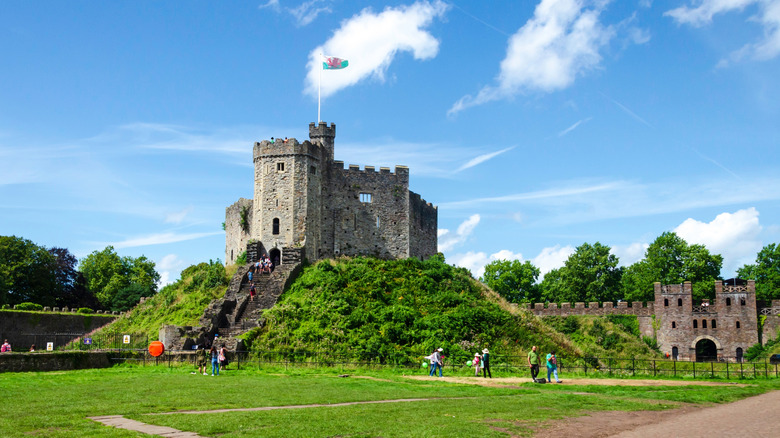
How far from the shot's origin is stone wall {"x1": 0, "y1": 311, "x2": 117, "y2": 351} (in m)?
52.2

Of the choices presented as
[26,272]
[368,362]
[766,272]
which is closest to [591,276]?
[766,272]

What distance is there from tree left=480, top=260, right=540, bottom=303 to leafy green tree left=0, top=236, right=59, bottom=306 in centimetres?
4505

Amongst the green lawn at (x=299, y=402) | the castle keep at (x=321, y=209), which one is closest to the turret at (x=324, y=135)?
the castle keep at (x=321, y=209)

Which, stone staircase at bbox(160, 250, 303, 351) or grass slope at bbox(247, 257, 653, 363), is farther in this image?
stone staircase at bbox(160, 250, 303, 351)

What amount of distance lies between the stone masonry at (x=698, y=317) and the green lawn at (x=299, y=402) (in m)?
39.9

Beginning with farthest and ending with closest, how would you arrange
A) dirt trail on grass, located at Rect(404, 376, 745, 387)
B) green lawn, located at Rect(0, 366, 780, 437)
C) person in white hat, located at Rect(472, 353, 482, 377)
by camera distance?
person in white hat, located at Rect(472, 353, 482, 377) < dirt trail on grass, located at Rect(404, 376, 745, 387) < green lawn, located at Rect(0, 366, 780, 437)

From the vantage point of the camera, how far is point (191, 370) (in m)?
30.8

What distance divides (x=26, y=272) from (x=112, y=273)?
1755 cm

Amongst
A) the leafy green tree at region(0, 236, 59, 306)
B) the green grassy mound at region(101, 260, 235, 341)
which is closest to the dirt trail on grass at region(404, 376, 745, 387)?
the green grassy mound at region(101, 260, 235, 341)

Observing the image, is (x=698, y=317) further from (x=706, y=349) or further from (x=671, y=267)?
(x=671, y=267)

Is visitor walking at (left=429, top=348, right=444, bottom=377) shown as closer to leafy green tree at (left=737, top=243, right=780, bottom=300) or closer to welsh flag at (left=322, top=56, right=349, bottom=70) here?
welsh flag at (left=322, top=56, right=349, bottom=70)

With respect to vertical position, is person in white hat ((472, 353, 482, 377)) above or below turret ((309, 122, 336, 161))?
below

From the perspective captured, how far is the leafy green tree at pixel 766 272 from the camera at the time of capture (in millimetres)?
71769

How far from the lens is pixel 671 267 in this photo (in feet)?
245
